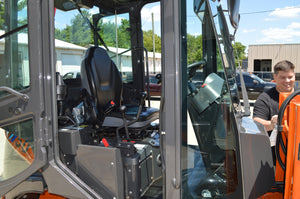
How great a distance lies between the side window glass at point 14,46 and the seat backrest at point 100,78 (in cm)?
110

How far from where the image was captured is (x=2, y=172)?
169cm

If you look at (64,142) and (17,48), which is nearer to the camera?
(17,48)

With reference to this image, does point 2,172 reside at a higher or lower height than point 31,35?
lower

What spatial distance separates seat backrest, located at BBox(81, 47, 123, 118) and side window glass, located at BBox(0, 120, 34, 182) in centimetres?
109

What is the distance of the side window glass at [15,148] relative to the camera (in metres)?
1.57

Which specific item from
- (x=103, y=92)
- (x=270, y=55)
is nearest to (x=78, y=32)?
(x=103, y=92)

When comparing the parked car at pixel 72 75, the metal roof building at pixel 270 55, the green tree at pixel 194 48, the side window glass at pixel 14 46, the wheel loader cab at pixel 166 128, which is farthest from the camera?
the metal roof building at pixel 270 55

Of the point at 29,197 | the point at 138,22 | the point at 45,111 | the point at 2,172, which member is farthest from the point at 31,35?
the point at 138,22

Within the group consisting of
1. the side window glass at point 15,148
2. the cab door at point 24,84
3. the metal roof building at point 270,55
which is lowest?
the side window glass at point 15,148

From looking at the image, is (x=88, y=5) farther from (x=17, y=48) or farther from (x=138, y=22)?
(x=17, y=48)

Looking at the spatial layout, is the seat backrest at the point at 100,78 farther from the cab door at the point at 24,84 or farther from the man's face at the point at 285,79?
the man's face at the point at 285,79

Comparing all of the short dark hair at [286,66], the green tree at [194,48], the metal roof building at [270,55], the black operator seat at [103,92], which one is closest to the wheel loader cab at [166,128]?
the green tree at [194,48]

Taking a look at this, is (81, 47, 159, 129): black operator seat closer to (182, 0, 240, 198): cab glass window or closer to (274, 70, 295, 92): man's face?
(182, 0, 240, 198): cab glass window

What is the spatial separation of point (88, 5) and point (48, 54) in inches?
75.2
